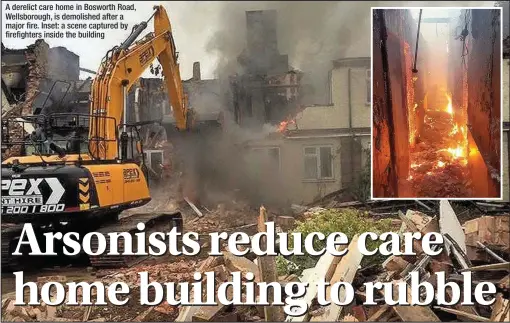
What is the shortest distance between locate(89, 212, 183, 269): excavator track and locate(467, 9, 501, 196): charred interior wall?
11.6 ft

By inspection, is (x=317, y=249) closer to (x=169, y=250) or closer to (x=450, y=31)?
(x=169, y=250)

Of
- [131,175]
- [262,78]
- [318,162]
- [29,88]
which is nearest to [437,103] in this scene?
[318,162]

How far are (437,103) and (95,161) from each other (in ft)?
13.1

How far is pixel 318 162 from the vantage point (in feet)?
23.5

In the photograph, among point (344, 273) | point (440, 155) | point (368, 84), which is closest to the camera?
point (344, 273)

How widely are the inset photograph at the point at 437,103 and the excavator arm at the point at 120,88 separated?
2.34 meters

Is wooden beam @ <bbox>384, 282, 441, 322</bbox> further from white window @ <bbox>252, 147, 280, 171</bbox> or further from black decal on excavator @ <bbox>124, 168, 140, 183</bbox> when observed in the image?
black decal on excavator @ <bbox>124, 168, 140, 183</bbox>

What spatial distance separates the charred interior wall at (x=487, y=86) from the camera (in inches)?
277

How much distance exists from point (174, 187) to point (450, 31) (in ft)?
12.0

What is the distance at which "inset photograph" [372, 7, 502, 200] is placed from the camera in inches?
277

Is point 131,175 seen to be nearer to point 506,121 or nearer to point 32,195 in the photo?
point 32,195

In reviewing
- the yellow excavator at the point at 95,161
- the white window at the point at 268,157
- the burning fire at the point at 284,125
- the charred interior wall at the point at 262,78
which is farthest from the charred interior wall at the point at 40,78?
the burning fire at the point at 284,125

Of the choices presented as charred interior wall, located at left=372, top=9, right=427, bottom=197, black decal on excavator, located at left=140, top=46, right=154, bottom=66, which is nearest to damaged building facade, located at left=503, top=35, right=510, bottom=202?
charred interior wall, located at left=372, top=9, right=427, bottom=197

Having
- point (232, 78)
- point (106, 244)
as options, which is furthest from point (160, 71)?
point (106, 244)
